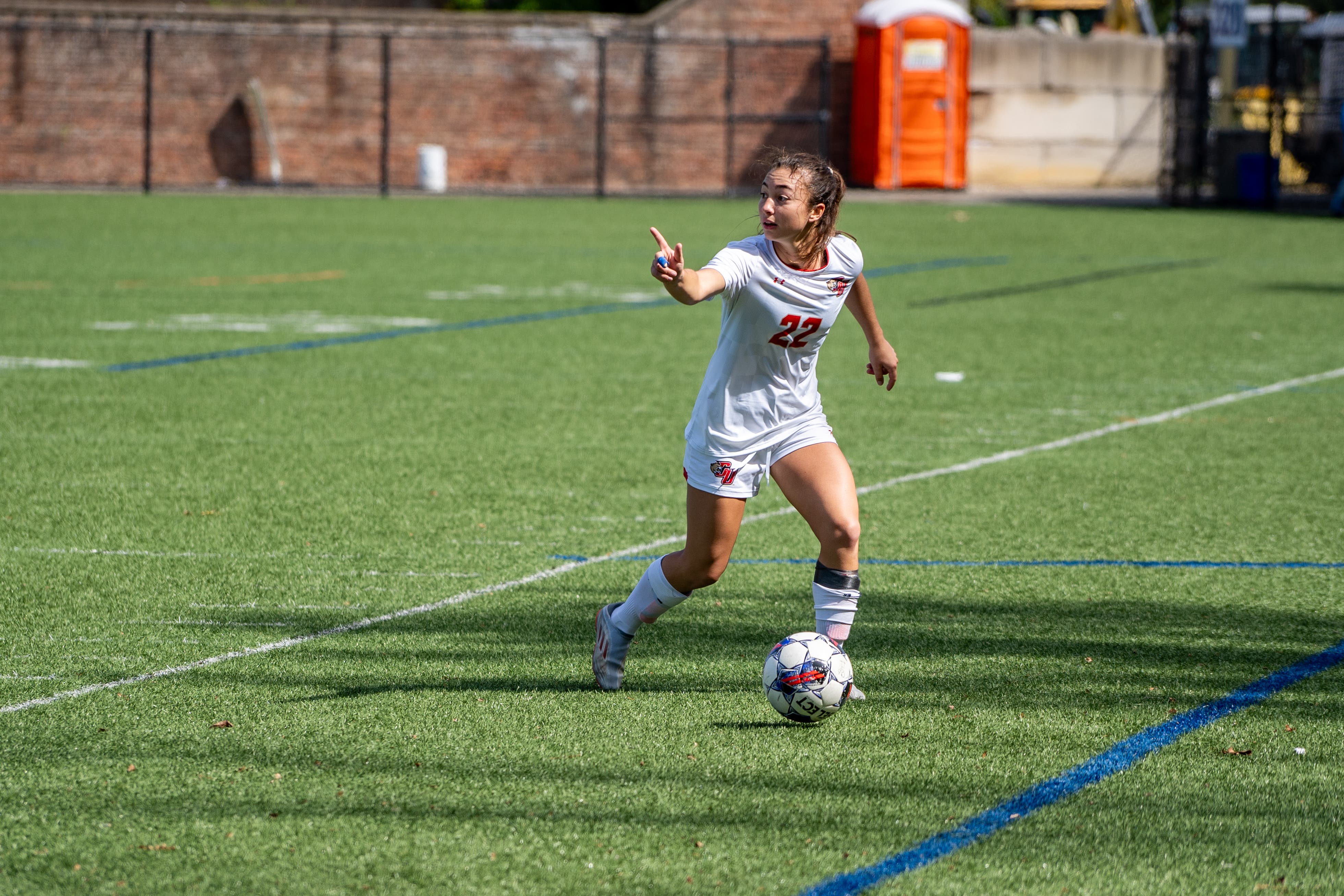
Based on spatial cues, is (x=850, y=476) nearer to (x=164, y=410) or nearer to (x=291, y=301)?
(x=164, y=410)

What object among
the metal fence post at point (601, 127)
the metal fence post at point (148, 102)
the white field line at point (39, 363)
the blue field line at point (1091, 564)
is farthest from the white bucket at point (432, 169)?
the blue field line at point (1091, 564)

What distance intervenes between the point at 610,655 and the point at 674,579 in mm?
321

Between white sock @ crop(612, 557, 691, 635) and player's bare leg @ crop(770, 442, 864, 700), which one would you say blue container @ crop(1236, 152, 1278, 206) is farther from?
white sock @ crop(612, 557, 691, 635)

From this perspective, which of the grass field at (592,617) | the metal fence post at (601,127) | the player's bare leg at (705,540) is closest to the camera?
the grass field at (592,617)

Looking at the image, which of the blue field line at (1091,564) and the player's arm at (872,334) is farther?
the blue field line at (1091,564)

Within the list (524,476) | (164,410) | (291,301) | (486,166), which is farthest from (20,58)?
(524,476)

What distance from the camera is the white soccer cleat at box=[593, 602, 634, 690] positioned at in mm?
5402

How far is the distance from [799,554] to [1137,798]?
3.11m

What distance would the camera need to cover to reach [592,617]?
632 centimetres

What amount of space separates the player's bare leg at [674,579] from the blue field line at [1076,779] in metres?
1.24

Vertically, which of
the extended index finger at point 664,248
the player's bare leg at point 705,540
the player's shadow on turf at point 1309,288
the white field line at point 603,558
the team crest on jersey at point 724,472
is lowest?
the white field line at point 603,558

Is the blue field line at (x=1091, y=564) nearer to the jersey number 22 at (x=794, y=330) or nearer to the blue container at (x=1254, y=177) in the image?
the jersey number 22 at (x=794, y=330)

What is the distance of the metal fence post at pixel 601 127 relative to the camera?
114 ft

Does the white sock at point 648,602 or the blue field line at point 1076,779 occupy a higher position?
the white sock at point 648,602
